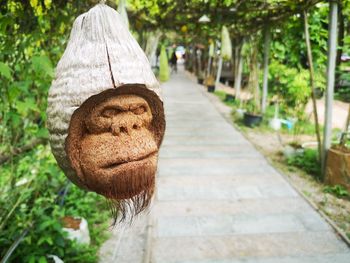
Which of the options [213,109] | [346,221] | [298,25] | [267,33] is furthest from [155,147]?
Result: [213,109]

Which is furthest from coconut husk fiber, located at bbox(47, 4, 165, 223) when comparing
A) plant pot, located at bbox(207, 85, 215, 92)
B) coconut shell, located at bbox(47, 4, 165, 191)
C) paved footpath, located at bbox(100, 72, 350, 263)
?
plant pot, located at bbox(207, 85, 215, 92)

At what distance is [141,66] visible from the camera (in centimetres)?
77

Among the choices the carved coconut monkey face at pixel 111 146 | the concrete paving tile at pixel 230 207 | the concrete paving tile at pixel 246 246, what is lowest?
the concrete paving tile at pixel 246 246

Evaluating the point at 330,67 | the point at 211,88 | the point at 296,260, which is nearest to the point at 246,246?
the point at 296,260

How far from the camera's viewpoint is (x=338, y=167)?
506 cm

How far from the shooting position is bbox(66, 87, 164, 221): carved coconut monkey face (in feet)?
2.52

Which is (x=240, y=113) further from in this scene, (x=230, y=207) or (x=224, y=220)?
(x=224, y=220)

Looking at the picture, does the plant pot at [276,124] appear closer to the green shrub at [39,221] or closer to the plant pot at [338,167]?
the plant pot at [338,167]

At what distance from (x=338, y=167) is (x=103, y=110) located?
16.4ft

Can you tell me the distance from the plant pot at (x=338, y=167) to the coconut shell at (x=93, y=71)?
479 cm

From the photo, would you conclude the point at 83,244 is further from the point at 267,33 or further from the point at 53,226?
the point at 267,33

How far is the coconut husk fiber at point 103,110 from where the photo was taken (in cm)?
74

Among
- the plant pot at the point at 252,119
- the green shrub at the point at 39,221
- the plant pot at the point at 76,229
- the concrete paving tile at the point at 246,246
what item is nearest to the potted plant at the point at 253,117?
the plant pot at the point at 252,119

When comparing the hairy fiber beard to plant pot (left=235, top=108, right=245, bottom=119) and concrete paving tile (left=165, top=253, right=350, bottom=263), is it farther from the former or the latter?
plant pot (left=235, top=108, right=245, bottom=119)
